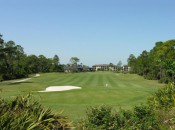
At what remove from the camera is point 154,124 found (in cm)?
935

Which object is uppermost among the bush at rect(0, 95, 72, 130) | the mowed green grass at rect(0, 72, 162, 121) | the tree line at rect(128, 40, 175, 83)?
the tree line at rect(128, 40, 175, 83)

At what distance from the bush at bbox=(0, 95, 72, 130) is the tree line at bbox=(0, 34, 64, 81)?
65.7 m

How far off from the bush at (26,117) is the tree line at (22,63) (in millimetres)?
65699

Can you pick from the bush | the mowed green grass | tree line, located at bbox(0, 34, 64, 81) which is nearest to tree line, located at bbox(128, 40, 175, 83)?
the mowed green grass

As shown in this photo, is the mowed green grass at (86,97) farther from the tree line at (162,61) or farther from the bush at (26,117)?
the tree line at (162,61)

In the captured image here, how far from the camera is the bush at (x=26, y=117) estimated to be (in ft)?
22.0

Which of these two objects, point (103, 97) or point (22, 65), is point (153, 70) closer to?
point (22, 65)

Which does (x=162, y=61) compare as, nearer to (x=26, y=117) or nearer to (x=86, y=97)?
(x=86, y=97)

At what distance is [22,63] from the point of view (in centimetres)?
10556

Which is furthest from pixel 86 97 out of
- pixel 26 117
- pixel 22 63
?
pixel 22 63

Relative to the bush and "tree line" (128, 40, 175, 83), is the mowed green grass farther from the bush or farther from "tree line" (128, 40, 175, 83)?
"tree line" (128, 40, 175, 83)

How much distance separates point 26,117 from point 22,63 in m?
101

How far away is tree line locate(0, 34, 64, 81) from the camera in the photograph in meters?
83.0

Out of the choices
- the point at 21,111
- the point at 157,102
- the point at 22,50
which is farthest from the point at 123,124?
the point at 22,50
